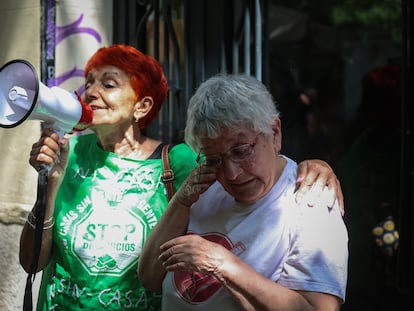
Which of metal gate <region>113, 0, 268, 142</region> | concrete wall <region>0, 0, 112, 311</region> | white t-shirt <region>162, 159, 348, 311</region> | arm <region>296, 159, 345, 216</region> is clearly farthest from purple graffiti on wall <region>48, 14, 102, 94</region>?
arm <region>296, 159, 345, 216</region>

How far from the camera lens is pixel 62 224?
281cm

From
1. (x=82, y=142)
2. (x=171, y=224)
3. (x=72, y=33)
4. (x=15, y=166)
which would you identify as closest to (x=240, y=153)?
(x=171, y=224)

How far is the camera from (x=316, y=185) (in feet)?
7.60

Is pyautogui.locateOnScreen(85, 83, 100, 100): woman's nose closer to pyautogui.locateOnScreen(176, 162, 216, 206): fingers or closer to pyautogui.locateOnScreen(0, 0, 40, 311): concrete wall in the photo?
pyautogui.locateOnScreen(176, 162, 216, 206): fingers

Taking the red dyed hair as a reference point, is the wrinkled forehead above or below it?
below

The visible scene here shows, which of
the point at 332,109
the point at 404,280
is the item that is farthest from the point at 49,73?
the point at 332,109

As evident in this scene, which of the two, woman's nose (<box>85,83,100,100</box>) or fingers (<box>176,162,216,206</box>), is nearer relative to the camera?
fingers (<box>176,162,216,206</box>)

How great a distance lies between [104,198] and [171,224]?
0.46m

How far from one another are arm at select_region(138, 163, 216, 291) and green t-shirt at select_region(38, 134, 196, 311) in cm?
24

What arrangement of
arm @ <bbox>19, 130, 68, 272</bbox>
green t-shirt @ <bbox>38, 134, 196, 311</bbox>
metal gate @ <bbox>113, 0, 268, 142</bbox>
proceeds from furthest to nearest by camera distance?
metal gate @ <bbox>113, 0, 268, 142</bbox>
green t-shirt @ <bbox>38, 134, 196, 311</bbox>
arm @ <bbox>19, 130, 68, 272</bbox>

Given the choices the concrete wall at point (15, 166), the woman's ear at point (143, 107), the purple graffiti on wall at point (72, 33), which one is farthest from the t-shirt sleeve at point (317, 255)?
the concrete wall at point (15, 166)

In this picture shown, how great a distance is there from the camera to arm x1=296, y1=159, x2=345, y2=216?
2.29m

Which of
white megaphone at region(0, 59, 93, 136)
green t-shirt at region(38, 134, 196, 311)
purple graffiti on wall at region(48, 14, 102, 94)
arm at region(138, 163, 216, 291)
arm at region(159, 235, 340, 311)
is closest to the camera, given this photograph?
arm at region(159, 235, 340, 311)

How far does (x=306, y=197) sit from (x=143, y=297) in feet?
2.68
